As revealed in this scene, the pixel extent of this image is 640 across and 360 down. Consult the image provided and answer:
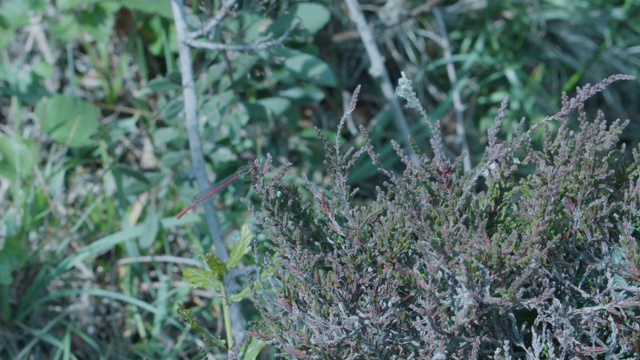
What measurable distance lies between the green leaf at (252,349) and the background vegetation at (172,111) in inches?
28.9

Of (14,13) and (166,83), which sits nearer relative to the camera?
(166,83)

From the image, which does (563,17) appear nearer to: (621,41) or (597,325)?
(621,41)

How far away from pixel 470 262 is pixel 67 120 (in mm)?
2076

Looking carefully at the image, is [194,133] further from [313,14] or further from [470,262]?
[470,262]

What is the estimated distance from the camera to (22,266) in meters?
2.56

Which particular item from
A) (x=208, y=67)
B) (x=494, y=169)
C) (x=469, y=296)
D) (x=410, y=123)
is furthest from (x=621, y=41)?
(x=469, y=296)

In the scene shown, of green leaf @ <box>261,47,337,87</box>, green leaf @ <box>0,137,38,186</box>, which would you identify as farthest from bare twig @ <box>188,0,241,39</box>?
green leaf @ <box>0,137,38,186</box>

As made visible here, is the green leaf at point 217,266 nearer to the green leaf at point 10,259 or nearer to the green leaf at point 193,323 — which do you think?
the green leaf at point 193,323

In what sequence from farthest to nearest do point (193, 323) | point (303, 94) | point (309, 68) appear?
point (303, 94), point (309, 68), point (193, 323)

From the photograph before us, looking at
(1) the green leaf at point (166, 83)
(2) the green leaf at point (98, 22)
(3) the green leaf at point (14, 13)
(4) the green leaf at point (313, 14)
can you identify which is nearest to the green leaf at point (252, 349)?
(1) the green leaf at point (166, 83)

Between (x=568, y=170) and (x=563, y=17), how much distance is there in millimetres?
2374

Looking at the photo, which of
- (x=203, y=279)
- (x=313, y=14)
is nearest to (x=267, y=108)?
(x=313, y=14)

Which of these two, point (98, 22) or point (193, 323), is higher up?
point (98, 22)

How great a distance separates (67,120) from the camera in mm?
2871
